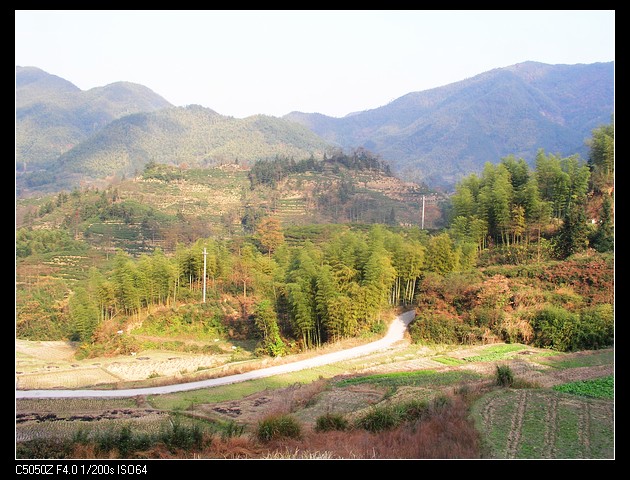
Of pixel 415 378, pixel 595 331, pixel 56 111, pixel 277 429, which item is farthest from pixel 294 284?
pixel 56 111

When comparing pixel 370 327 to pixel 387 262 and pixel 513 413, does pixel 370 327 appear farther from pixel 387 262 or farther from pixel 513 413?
pixel 513 413

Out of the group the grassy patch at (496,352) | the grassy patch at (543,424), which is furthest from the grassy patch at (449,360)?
the grassy patch at (543,424)

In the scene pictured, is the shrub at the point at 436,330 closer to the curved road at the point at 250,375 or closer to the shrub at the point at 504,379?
the curved road at the point at 250,375

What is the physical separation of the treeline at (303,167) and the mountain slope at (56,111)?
4461cm

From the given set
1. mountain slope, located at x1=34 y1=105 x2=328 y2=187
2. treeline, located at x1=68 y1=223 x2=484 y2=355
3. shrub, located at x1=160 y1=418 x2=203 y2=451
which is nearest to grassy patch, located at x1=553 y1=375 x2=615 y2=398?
shrub, located at x1=160 y1=418 x2=203 y2=451

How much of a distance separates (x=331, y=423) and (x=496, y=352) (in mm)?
8031

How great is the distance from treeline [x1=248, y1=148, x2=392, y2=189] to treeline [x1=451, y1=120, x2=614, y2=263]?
109ft

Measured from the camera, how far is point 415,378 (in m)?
11.8

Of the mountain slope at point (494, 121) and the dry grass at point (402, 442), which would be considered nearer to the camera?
the dry grass at point (402, 442)

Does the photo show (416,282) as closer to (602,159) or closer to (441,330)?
(441,330)

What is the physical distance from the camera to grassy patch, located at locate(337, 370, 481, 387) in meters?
11.2

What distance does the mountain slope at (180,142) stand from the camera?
84.1 metres

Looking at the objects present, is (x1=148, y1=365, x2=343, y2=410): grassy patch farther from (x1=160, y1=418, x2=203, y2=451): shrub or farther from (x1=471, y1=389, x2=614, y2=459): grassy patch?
(x1=471, y1=389, x2=614, y2=459): grassy patch
